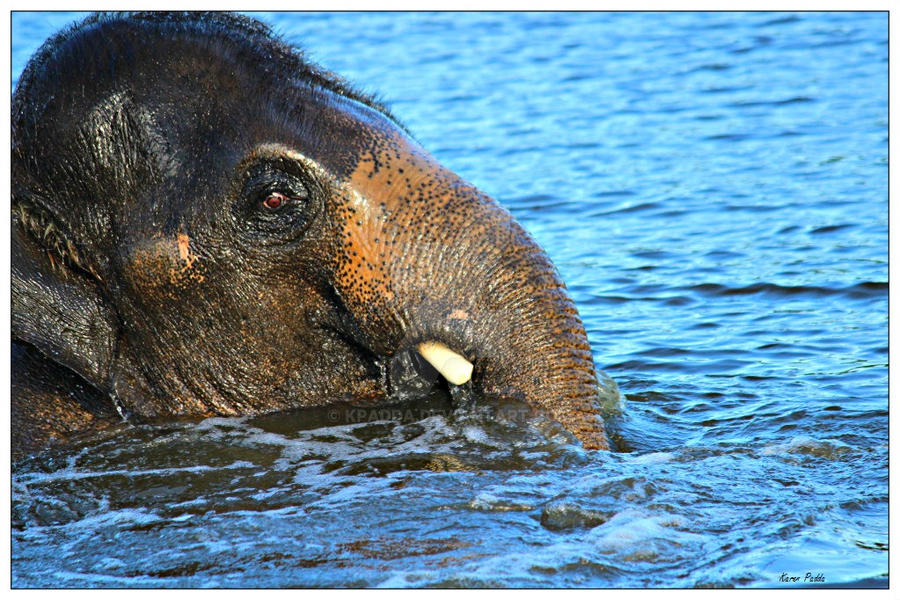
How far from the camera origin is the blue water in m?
4.20

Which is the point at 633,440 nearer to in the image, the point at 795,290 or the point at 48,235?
the point at 48,235

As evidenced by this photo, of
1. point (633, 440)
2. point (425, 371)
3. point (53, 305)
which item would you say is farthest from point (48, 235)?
point (633, 440)

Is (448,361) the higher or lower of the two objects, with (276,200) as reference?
lower

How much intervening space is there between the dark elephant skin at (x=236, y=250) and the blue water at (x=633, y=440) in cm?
20

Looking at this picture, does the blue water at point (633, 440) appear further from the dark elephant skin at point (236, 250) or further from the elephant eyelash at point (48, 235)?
the elephant eyelash at point (48, 235)

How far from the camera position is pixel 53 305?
17.4ft

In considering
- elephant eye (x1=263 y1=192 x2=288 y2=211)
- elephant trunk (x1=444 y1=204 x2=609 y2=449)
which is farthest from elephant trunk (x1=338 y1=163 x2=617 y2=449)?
elephant eye (x1=263 y1=192 x2=288 y2=211)

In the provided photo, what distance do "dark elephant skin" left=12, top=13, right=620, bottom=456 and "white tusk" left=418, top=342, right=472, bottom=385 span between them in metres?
0.04

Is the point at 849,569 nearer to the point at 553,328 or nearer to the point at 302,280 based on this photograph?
the point at 553,328

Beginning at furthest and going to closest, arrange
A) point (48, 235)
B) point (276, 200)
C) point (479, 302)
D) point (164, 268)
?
1. point (48, 235)
2. point (164, 268)
3. point (276, 200)
4. point (479, 302)

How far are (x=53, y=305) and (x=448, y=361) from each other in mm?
1668

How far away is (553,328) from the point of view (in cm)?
491

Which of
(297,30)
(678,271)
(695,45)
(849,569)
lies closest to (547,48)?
(695,45)

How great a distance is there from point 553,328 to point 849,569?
1.39m
